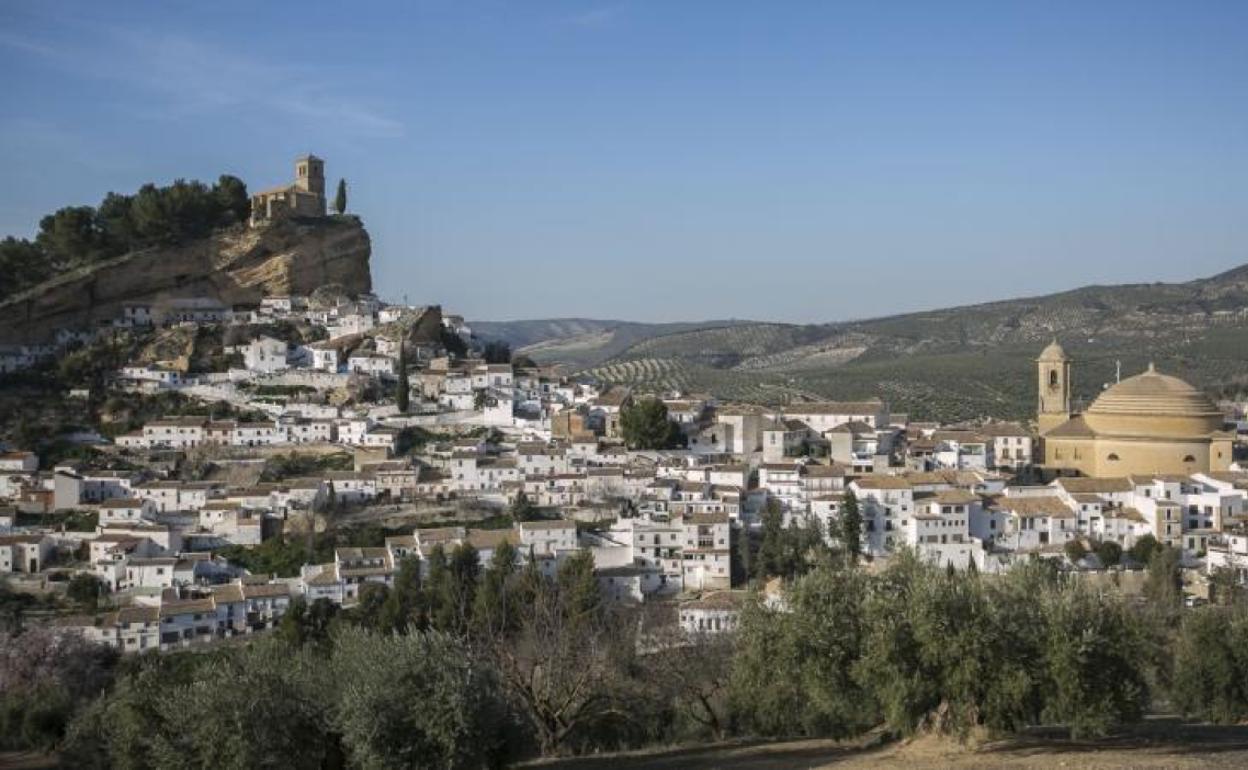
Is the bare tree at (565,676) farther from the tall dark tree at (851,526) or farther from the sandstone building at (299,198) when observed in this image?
the sandstone building at (299,198)

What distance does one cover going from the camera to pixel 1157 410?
41531mm

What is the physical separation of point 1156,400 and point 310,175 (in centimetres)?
4093

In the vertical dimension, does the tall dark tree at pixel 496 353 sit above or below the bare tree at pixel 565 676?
above

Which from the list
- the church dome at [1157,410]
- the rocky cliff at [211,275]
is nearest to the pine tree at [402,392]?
the rocky cliff at [211,275]

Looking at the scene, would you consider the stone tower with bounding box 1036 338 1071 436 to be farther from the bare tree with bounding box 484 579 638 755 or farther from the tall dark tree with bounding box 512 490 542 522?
the bare tree with bounding box 484 579 638 755

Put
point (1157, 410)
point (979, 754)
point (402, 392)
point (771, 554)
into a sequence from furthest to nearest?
point (402, 392)
point (1157, 410)
point (771, 554)
point (979, 754)

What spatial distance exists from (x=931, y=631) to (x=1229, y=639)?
7.52 meters

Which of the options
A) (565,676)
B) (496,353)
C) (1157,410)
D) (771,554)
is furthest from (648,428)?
(565,676)

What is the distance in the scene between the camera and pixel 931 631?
16.7 meters

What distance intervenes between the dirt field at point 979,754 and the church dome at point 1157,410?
23.8 meters

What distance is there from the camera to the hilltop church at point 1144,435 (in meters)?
41.0

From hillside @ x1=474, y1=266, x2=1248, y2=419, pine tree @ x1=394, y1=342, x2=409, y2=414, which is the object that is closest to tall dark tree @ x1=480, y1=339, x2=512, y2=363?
pine tree @ x1=394, y1=342, x2=409, y2=414

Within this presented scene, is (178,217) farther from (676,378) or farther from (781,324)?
(781,324)

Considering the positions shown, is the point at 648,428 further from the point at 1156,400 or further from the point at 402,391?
the point at 1156,400
